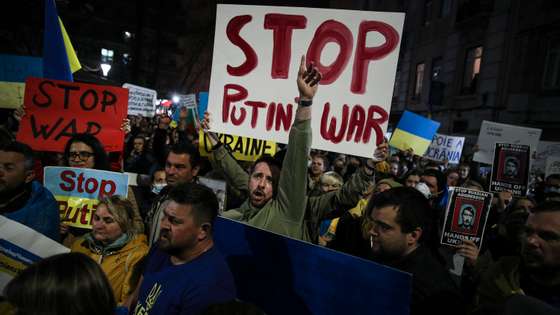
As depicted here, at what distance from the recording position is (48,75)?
4.29 metres

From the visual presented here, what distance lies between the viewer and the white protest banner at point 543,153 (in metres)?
8.59

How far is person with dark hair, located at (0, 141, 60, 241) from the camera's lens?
7.87ft

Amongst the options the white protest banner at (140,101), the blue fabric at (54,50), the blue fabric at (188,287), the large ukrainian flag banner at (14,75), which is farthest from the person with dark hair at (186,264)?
the white protest banner at (140,101)

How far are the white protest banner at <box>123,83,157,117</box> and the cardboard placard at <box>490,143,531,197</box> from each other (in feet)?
23.8

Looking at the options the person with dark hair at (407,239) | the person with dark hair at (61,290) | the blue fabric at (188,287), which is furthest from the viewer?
the person with dark hair at (407,239)

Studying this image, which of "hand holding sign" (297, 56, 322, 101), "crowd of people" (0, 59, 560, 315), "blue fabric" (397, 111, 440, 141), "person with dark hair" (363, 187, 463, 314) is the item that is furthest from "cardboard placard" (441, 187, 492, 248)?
"blue fabric" (397, 111, 440, 141)

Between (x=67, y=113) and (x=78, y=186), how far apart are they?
1060 mm

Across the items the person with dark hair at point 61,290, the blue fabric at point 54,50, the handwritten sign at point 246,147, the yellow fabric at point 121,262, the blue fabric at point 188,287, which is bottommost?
the yellow fabric at point 121,262

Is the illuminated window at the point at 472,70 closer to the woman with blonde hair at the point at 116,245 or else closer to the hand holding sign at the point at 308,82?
the hand holding sign at the point at 308,82

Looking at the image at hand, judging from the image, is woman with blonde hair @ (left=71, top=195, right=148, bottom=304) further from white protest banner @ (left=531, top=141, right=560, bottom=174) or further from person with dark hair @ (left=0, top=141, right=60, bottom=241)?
white protest banner @ (left=531, top=141, right=560, bottom=174)

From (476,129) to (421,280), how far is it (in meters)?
16.2

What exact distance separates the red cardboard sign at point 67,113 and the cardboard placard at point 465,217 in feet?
10.8

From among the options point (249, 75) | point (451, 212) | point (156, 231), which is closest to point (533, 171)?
point (451, 212)

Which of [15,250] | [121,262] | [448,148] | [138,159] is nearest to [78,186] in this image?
[121,262]
